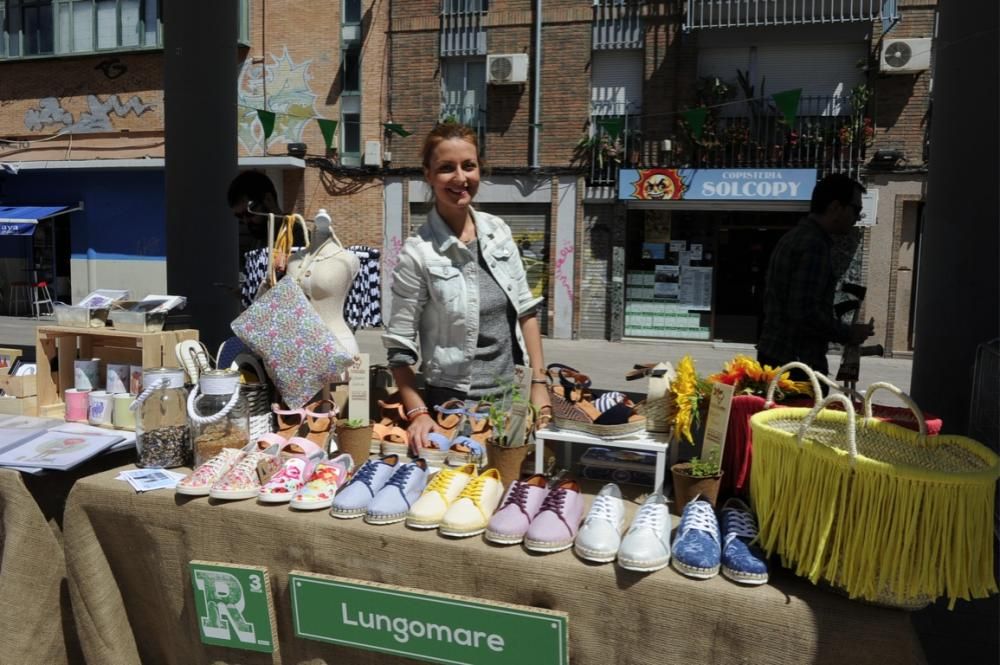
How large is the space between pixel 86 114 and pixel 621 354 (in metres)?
13.0

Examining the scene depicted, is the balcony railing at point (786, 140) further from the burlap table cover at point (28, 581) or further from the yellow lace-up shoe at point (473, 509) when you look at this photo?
the burlap table cover at point (28, 581)

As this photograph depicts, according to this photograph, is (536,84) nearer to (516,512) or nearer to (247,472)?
(247,472)

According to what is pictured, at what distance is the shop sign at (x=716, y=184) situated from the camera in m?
13.4

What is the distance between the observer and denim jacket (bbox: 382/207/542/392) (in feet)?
8.20

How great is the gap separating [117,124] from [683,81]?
1219 centimetres

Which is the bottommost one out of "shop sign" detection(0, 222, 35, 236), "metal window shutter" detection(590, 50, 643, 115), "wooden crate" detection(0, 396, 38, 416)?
"wooden crate" detection(0, 396, 38, 416)

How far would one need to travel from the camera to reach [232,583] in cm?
198

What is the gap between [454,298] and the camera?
8.20ft

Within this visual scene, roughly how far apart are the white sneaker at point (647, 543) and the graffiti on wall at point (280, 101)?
1544 cm

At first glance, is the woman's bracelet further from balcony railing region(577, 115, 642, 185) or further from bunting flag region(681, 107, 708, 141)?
balcony railing region(577, 115, 642, 185)

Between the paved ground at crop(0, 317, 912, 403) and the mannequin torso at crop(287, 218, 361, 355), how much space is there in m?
7.00

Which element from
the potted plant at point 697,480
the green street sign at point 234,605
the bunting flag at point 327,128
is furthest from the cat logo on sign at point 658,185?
the green street sign at point 234,605

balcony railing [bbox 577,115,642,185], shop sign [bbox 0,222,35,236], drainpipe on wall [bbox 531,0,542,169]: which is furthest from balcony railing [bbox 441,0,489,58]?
shop sign [bbox 0,222,35,236]

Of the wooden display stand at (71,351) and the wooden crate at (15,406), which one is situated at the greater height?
the wooden display stand at (71,351)
